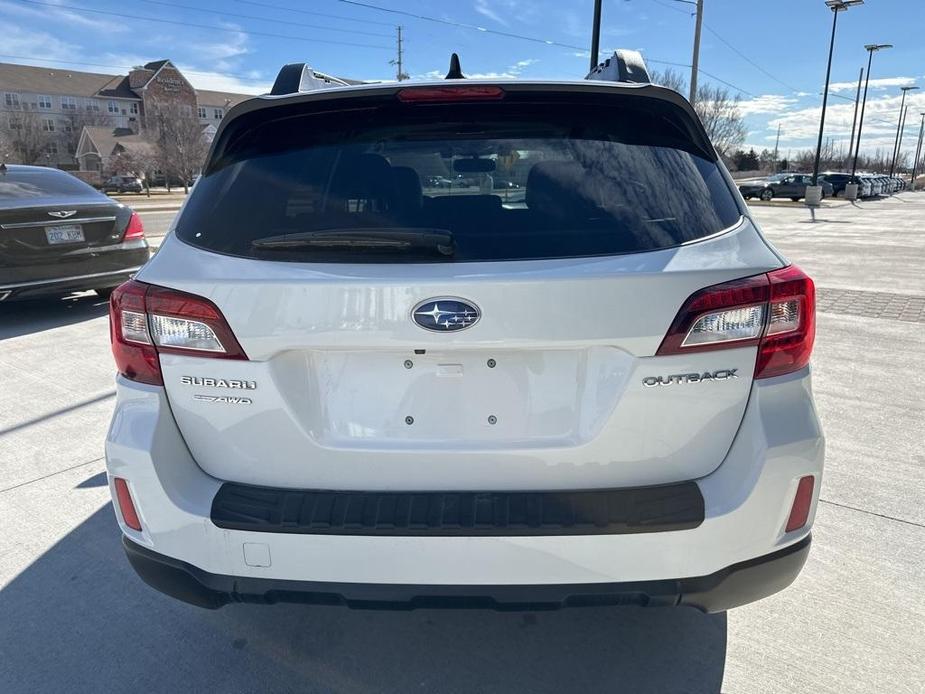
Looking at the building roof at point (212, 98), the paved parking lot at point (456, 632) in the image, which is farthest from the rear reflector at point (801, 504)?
the building roof at point (212, 98)

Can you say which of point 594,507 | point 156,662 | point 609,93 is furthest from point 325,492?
point 609,93

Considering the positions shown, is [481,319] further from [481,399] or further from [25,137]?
[25,137]

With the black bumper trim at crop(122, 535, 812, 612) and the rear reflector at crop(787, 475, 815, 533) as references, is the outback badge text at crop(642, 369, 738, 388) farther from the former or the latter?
the black bumper trim at crop(122, 535, 812, 612)

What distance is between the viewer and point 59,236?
6.99 meters

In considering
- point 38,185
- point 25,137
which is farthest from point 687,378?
point 25,137

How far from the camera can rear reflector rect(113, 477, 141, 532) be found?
1.95m

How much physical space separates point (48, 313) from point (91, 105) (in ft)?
338

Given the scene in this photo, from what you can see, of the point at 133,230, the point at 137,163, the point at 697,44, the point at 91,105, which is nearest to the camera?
the point at 133,230

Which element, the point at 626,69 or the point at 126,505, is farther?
the point at 626,69

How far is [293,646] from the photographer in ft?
7.93

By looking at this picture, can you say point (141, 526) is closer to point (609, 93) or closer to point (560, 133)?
point (560, 133)

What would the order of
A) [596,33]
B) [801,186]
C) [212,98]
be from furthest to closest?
[212,98] < [801,186] < [596,33]

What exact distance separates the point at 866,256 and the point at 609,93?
1369 cm

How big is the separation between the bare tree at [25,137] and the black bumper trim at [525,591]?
77.8 metres
